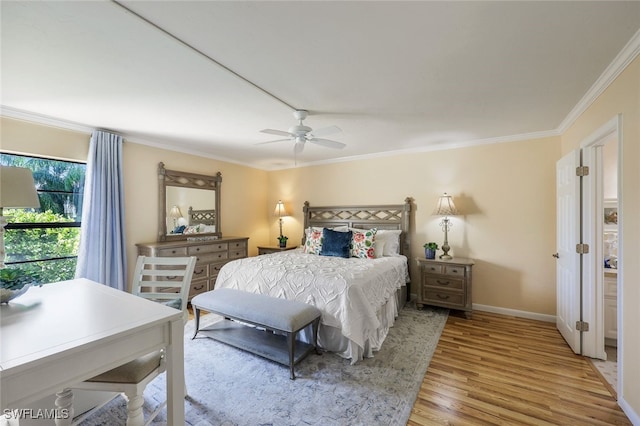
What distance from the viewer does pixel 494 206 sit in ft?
12.1

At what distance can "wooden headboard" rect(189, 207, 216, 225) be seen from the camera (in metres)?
4.38

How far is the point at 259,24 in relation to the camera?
150 centimetres

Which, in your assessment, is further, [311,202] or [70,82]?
[311,202]

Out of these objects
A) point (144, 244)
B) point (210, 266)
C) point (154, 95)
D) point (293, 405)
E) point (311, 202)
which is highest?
point (154, 95)

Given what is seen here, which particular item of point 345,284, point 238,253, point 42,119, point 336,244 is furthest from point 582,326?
point 42,119

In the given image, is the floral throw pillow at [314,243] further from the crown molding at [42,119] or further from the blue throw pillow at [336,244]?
the crown molding at [42,119]

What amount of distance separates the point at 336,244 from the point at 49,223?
3473mm

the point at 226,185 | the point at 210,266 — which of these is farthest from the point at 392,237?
the point at 226,185

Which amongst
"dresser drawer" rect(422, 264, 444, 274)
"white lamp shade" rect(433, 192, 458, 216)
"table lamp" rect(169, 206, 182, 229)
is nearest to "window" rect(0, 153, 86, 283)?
"table lamp" rect(169, 206, 182, 229)

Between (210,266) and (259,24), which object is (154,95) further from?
(210,266)

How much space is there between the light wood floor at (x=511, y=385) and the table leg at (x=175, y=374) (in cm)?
148

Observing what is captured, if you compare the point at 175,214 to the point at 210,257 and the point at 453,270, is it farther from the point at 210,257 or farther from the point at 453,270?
the point at 453,270

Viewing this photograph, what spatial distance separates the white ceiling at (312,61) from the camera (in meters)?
1.42

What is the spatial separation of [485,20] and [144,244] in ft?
14.0
